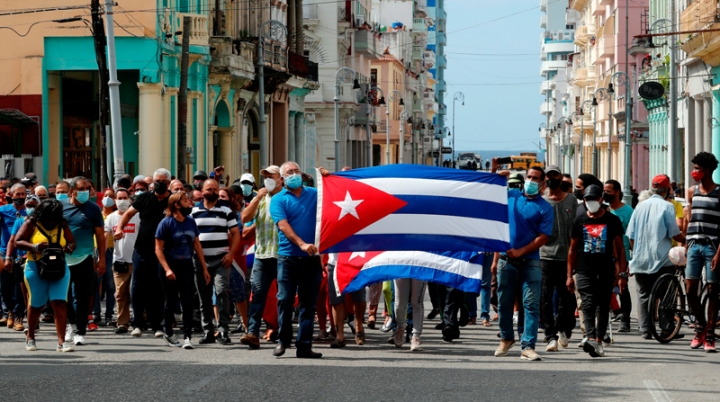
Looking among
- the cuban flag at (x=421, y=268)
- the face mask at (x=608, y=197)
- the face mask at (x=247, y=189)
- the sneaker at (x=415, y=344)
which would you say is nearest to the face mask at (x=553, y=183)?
the cuban flag at (x=421, y=268)

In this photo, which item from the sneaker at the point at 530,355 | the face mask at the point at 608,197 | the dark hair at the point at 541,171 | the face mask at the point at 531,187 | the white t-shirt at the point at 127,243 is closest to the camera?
the sneaker at the point at 530,355

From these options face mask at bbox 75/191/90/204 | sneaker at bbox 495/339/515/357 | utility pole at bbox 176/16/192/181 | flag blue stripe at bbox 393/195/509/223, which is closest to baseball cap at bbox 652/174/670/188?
flag blue stripe at bbox 393/195/509/223

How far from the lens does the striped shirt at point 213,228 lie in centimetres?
1518

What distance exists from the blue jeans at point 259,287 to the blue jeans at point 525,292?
2.47 metres

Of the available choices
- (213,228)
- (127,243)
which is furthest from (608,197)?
(127,243)

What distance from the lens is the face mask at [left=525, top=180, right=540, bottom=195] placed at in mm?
13516

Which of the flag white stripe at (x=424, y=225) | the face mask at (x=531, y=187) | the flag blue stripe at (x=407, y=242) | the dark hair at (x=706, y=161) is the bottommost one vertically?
the flag blue stripe at (x=407, y=242)

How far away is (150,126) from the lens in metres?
38.8

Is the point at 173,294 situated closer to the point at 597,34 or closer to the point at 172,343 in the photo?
the point at 172,343

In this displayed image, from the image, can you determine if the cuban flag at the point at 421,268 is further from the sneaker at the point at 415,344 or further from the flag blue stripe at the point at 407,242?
the sneaker at the point at 415,344

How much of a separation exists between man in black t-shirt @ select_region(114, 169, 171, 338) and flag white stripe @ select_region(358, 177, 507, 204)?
2626 mm

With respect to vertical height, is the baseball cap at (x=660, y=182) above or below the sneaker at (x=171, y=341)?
above

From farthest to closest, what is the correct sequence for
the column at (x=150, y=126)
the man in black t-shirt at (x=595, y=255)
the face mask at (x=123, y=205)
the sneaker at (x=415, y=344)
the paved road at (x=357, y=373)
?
the column at (x=150, y=126)
the face mask at (x=123, y=205)
the sneaker at (x=415, y=344)
the man in black t-shirt at (x=595, y=255)
the paved road at (x=357, y=373)

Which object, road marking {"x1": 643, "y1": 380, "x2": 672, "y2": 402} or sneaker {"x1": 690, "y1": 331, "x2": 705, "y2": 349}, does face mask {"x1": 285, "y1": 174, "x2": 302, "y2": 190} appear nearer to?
road marking {"x1": 643, "y1": 380, "x2": 672, "y2": 402}
